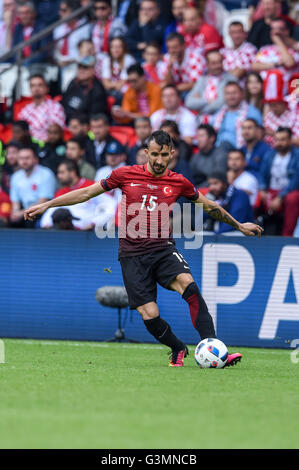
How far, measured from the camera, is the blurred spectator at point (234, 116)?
1537 cm

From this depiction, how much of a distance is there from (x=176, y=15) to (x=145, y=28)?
0.66 meters

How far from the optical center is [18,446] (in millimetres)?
5203

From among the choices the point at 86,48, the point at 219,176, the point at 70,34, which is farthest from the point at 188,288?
the point at 70,34

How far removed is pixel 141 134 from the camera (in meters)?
15.5

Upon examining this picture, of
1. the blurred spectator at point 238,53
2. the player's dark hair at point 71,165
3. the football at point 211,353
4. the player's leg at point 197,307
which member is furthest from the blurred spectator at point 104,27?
the football at point 211,353

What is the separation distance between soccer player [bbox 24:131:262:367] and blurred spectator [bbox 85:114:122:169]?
242 inches

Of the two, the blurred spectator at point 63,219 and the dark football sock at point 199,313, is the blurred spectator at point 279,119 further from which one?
the dark football sock at point 199,313

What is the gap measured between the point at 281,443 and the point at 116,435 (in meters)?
0.96

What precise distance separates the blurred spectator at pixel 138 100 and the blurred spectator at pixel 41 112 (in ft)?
3.69

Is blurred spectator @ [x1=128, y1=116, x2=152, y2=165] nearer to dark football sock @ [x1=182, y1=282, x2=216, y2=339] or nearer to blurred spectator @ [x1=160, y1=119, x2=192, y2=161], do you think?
blurred spectator @ [x1=160, y1=119, x2=192, y2=161]

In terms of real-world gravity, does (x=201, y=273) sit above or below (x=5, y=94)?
below

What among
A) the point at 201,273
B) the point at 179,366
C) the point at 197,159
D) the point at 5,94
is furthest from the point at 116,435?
the point at 5,94
